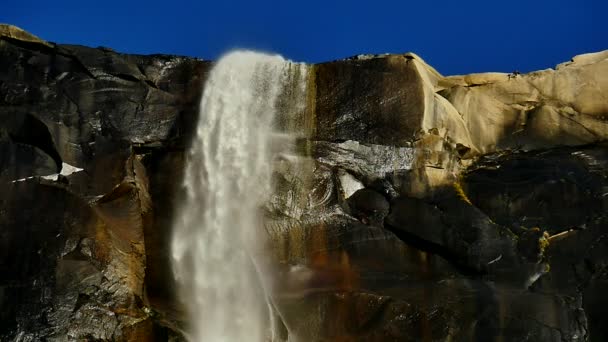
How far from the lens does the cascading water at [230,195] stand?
1502cm

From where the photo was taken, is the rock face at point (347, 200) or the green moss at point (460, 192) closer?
the rock face at point (347, 200)

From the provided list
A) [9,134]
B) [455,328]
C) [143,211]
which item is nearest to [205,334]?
[143,211]

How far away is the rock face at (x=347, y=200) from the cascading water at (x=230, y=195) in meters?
0.38

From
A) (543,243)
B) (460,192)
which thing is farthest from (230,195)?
(543,243)

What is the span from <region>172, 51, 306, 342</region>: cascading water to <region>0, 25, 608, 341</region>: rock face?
381mm

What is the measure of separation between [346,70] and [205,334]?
6761mm

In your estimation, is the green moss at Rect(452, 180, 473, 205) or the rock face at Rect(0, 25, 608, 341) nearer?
the rock face at Rect(0, 25, 608, 341)

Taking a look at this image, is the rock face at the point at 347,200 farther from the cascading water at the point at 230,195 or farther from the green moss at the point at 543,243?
the cascading water at the point at 230,195

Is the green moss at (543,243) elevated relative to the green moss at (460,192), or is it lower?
lower

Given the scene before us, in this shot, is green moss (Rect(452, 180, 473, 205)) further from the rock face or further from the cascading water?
the cascading water

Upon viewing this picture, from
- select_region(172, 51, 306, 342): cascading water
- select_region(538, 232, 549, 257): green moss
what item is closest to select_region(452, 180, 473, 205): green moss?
select_region(538, 232, 549, 257): green moss

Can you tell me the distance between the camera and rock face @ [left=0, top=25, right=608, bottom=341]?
13688 mm

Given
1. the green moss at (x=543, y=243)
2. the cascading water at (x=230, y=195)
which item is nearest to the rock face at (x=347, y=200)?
the green moss at (x=543, y=243)

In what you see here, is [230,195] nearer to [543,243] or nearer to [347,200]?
[347,200]
